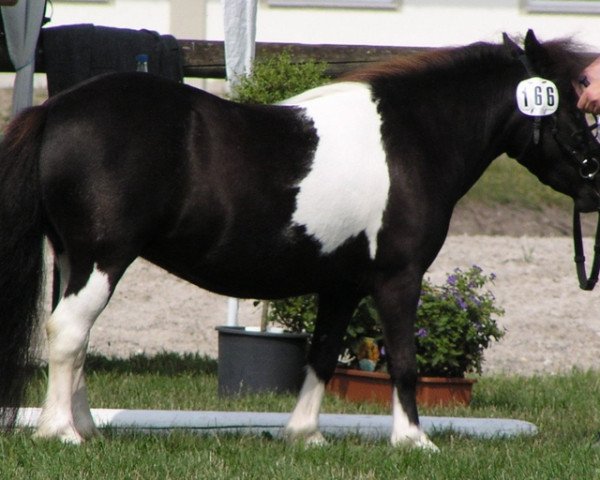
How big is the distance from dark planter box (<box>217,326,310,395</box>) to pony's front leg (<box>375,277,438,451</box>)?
1.69 metres

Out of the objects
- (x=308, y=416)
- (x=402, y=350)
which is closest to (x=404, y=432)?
(x=402, y=350)

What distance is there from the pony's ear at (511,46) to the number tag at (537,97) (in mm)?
176

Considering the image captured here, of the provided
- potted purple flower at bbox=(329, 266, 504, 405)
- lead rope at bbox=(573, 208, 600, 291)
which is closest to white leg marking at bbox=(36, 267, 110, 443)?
lead rope at bbox=(573, 208, 600, 291)

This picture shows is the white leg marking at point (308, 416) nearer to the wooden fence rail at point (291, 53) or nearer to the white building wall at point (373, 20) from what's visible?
the wooden fence rail at point (291, 53)

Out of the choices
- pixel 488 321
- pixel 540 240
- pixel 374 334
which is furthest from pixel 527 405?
pixel 540 240

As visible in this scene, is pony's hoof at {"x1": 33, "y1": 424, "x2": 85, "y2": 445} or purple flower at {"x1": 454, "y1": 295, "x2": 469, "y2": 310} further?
purple flower at {"x1": 454, "y1": 295, "x2": 469, "y2": 310}

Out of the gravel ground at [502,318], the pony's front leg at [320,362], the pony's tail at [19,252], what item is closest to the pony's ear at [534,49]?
the pony's front leg at [320,362]

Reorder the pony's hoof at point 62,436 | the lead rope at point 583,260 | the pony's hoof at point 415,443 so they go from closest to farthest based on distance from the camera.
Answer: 1. the pony's hoof at point 62,436
2. the pony's hoof at point 415,443
3. the lead rope at point 583,260

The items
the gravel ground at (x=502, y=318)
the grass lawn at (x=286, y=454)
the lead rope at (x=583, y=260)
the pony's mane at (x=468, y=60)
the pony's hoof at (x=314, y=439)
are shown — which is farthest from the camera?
the gravel ground at (x=502, y=318)

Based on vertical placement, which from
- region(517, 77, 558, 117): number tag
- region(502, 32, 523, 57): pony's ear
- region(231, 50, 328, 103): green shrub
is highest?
region(231, 50, 328, 103): green shrub

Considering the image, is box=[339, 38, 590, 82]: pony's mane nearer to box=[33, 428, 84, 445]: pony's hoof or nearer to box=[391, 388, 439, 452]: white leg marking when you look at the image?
box=[391, 388, 439, 452]: white leg marking

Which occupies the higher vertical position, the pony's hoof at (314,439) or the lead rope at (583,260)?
the lead rope at (583,260)

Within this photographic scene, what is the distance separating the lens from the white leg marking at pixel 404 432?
16.3 feet

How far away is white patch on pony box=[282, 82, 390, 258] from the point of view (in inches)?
190
